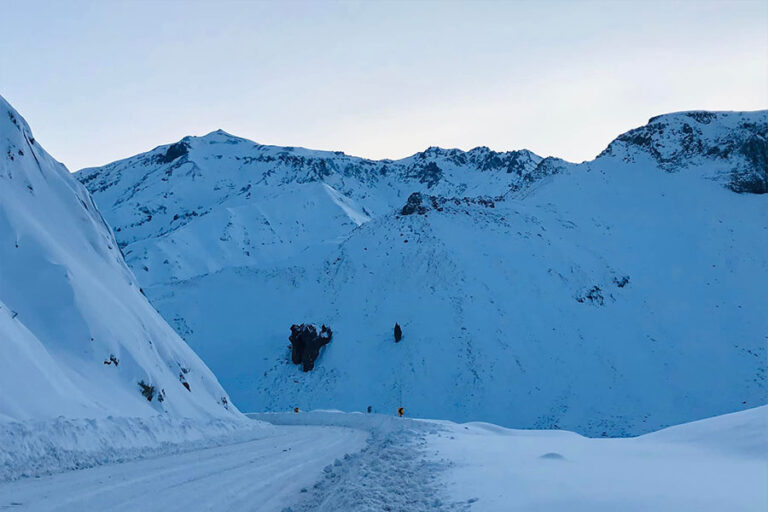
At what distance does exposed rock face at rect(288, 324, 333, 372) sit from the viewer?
125 ft

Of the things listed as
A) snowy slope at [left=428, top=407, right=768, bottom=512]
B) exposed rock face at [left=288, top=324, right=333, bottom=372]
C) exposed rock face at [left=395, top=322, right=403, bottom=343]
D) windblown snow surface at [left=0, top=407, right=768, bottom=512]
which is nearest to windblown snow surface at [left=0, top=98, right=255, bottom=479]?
windblown snow surface at [left=0, top=407, right=768, bottom=512]

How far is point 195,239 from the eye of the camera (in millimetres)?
74688

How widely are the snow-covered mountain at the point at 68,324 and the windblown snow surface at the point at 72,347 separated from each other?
4 cm

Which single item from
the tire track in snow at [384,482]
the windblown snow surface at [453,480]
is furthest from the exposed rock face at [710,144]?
the windblown snow surface at [453,480]

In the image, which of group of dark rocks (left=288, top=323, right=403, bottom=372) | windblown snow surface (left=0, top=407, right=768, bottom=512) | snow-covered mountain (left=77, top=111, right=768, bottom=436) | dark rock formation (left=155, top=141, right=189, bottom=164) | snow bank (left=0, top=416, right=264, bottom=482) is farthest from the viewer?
dark rock formation (left=155, top=141, right=189, bottom=164)

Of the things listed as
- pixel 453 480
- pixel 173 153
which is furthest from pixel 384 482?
pixel 173 153

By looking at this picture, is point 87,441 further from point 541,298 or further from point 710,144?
point 710,144

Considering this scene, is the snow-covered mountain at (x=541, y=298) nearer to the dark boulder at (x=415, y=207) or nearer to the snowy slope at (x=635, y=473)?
the dark boulder at (x=415, y=207)

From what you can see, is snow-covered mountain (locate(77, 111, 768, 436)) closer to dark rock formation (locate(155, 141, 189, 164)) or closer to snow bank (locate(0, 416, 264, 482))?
snow bank (locate(0, 416, 264, 482))

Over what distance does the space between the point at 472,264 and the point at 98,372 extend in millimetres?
32566

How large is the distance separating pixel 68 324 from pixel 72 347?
0.77m

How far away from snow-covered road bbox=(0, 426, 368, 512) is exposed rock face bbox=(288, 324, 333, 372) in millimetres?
23781

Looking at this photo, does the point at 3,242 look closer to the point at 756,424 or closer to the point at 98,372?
the point at 98,372

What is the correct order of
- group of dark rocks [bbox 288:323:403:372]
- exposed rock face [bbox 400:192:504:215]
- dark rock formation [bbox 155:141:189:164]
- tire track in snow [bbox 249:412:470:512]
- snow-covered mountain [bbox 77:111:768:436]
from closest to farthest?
1. tire track in snow [bbox 249:412:470:512]
2. snow-covered mountain [bbox 77:111:768:436]
3. group of dark rocks [bbox 288:323:403:372]
4. exposed rock face [bbox 400:192:504:215]
5. dark rock formation [bbox 155:141:189:164]
